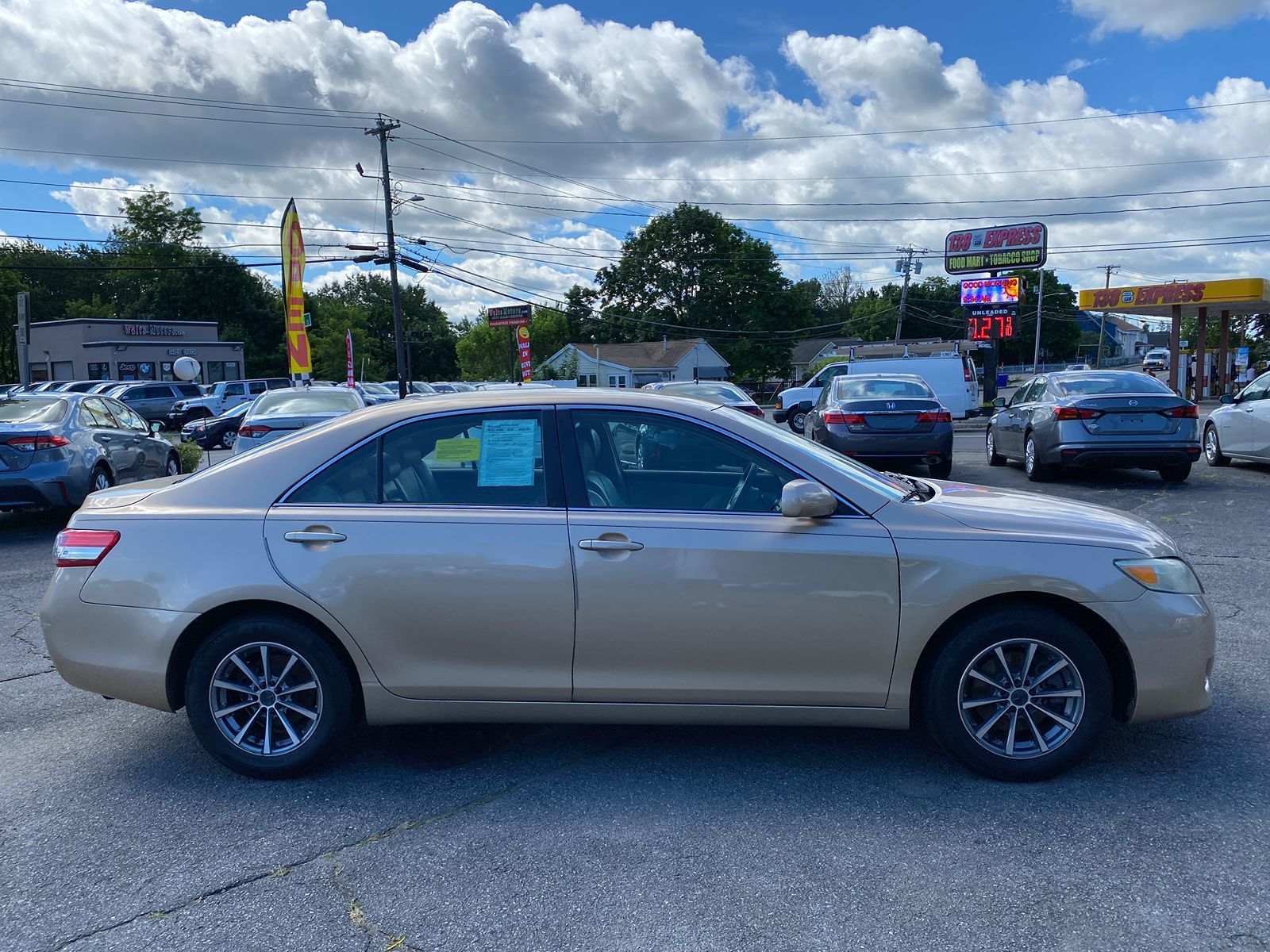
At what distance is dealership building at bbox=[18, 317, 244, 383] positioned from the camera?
5184cm

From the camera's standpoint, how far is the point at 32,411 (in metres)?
10.3

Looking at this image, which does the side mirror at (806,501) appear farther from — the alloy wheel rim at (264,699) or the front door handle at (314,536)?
the alloy wheel rim at (264,699)

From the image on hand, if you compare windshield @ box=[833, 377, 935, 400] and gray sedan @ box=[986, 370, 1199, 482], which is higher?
windshield @ box=[833, 377, 935, 400]

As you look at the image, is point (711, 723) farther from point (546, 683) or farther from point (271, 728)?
point (271, 728)

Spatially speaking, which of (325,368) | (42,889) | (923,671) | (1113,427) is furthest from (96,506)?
(325,368)

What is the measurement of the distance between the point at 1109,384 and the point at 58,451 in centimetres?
1214

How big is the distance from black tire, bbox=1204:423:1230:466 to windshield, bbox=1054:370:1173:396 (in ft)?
6.81

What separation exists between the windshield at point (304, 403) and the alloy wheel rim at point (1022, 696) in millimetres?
11181

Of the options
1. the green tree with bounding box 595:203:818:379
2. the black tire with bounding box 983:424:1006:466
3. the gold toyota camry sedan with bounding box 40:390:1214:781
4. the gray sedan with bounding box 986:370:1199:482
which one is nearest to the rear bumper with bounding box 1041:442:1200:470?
the gray sedan with bounding box 986:370:1199:482

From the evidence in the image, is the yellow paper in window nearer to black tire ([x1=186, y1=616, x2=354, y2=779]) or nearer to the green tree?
black tire ([x1=186, y1=616, x2=354, y2=779])

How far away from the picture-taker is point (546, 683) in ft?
12.2

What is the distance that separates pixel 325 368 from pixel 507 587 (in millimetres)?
84183

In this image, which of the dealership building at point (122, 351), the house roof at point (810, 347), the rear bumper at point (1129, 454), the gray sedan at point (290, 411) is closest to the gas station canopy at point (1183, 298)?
the rear bumper at point (1129, 454)

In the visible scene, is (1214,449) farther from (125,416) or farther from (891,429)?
(125,416)
